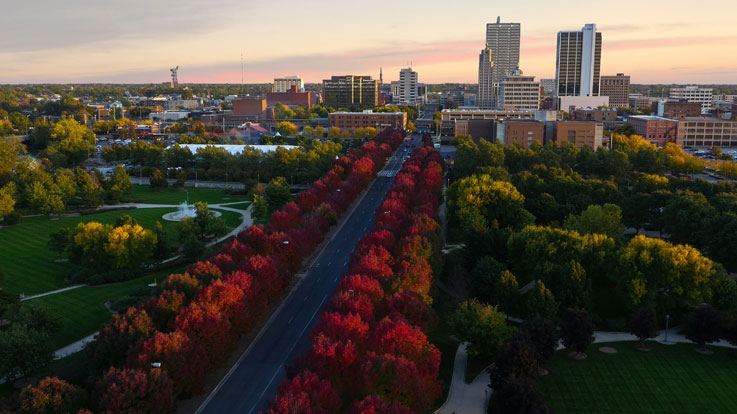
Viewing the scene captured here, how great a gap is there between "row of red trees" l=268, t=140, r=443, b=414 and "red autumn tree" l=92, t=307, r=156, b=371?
10594mm

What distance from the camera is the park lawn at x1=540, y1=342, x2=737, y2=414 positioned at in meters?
36.2

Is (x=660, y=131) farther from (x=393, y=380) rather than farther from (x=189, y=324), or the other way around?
(x=189, y=324)

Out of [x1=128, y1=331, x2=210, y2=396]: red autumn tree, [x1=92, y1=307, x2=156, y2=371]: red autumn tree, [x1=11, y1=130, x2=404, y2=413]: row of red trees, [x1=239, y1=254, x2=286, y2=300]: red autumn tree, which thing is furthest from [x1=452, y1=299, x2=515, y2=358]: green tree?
[x1=92, y1=307, x2=156, y2=371]: red autumn tree

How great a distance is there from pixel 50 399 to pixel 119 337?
7.42 metres

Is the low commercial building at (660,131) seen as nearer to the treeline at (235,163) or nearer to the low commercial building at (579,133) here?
the low commercial building at (579,133)

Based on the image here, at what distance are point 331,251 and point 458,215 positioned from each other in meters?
17.6

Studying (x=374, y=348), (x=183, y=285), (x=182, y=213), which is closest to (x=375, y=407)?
(x=374, y=348)

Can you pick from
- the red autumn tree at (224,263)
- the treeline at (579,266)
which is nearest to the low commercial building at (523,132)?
the treeline at (579,266)

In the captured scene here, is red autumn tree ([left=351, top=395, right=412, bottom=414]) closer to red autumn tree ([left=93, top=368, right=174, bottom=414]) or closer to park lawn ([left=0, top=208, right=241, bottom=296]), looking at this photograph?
red autumn tree ([left=93, top=368, right=174, bottom=414])

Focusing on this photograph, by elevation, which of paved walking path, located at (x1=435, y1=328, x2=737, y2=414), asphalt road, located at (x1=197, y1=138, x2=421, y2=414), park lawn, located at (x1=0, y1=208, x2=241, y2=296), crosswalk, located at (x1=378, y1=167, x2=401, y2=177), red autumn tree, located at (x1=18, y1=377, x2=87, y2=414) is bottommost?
paved walking path, located at (x1=435, y1=328, x2=737, y2=414)

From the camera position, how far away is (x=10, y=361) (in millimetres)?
35500

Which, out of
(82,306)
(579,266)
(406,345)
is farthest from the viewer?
(82,306)

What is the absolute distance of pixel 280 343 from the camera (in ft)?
145

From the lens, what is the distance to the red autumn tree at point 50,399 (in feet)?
94.4
